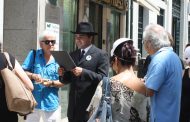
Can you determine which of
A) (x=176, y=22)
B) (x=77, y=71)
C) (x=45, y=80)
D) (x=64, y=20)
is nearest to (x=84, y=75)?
(x=77, y=71)

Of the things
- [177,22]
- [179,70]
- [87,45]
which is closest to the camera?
[179,70]

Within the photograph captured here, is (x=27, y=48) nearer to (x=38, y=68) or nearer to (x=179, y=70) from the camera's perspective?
(x=38, y=68)

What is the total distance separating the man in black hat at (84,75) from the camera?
247 inches

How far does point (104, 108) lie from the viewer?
14.2 feet

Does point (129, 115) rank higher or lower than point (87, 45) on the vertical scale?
lower

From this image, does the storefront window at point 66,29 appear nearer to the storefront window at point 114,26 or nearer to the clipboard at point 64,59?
the storefront window at point 114,26

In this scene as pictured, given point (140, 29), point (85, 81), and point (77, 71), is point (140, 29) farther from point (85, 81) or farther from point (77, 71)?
point (77, 71)

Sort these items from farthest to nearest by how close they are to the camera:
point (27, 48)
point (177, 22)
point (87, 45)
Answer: point (177, 22), point (27, 48), point (87, 45)

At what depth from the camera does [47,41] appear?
21.6 ft

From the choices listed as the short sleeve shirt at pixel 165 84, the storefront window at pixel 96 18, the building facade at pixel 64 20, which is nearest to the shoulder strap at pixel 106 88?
the short sleeve shirt at pixel 165 84

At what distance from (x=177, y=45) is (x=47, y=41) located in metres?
21.0

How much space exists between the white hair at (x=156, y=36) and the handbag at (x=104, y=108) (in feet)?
2.90

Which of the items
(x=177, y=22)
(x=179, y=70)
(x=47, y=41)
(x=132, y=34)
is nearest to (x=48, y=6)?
(x=47, y=41)

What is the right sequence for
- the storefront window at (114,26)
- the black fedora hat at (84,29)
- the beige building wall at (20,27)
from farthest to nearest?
the storefront window at (114,26) < the beige building wall at (20,27) < the black fedora hat at (84,29)
